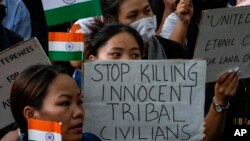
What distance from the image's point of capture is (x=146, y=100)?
3.80 m

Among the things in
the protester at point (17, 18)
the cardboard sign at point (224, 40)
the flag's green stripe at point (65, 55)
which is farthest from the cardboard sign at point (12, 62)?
the protester at point (17, 18)

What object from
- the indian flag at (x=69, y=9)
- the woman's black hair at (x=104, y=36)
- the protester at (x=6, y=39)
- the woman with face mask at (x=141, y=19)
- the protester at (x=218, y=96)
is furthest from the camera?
the protester at (x=6, y=39)

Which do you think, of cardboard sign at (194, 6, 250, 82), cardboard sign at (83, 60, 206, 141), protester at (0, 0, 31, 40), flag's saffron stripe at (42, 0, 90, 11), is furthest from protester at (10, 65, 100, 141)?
protester at (0, 0, 31, 40)

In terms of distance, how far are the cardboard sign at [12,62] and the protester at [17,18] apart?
1928mm

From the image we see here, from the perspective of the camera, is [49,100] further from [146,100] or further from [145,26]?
[145,26]

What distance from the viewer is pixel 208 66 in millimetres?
4270

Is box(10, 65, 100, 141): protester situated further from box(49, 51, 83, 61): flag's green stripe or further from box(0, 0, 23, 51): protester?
box(0, 0, 23, 51): protester

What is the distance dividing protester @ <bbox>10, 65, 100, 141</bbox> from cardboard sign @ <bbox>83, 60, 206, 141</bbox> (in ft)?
0.64

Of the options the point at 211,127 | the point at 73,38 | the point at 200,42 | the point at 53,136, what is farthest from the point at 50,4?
the point at 53,136

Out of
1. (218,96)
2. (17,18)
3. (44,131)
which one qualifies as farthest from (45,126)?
(17,18)

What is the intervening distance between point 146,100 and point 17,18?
2516mm

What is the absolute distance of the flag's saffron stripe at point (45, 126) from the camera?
2979mm

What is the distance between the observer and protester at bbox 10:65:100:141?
3449 mm

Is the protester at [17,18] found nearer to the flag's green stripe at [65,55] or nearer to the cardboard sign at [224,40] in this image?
the flag's green stripe at [65,55]
